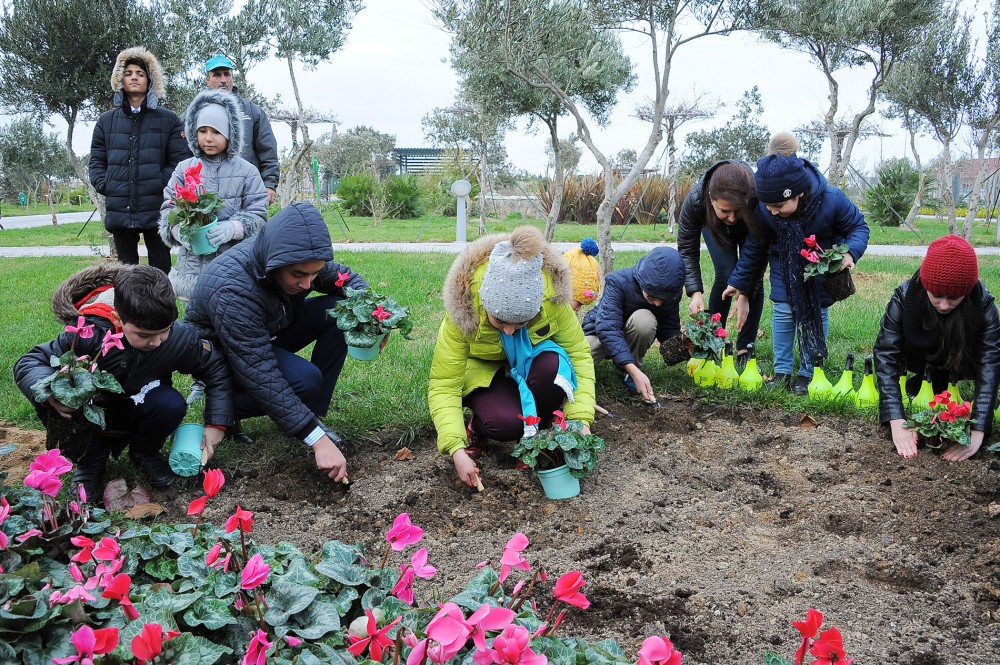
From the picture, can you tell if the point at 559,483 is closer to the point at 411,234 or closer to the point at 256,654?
the point at 256,654

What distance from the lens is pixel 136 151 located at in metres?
5.17

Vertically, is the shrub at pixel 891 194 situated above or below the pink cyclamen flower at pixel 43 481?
above

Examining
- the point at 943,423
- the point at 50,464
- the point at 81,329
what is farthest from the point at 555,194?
the point at 50,464

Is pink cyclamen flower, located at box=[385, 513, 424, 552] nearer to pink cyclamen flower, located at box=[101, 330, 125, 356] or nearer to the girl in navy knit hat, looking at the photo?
pink cyclamen flower, located at box=[101, 330, 125, 356]

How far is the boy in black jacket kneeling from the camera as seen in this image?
2762mm

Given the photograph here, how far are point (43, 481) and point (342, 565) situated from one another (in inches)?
32.1

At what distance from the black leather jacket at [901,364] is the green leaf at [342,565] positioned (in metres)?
2.80

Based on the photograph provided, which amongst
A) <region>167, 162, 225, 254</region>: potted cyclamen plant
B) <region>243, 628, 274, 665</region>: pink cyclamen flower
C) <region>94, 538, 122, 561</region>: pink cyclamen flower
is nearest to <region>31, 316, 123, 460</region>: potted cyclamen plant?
<region>94, 538, 122, 561</region>: pink cyclamen flower

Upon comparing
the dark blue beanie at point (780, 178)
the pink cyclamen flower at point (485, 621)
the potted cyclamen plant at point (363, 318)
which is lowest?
the pink cyclamen flower at point (485, 621)

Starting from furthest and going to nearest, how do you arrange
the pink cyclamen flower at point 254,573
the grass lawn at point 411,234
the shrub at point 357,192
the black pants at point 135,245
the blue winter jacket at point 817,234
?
the shrub at point 357,192
the grass lawn at point 411,234
the black pants at point 135,245
the blue winter jacket at point 817,234
the pink cyclamen flower at point 254,573

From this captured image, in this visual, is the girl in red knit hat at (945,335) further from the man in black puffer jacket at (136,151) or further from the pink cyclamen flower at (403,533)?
the man in black puffer jacket at (136,151)

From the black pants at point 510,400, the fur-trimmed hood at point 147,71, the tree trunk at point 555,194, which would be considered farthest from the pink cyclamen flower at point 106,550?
the tree trunk at point 555,194

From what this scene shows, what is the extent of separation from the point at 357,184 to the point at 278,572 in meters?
21.4

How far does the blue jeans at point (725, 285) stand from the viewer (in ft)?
15.4
